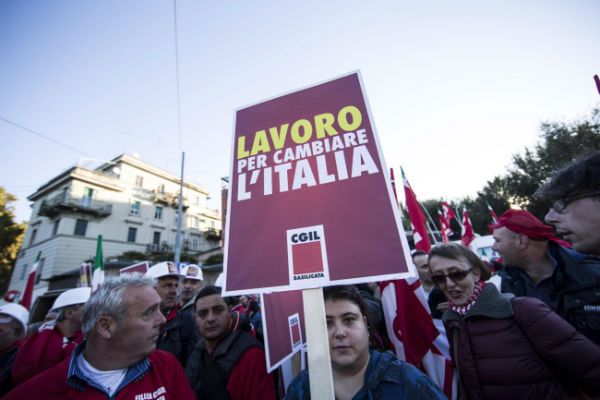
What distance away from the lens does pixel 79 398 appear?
160 cm

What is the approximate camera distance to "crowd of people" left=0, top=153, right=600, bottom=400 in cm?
154

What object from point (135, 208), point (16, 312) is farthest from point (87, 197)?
point (16, 312)

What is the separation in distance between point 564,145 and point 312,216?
25528 millimetres

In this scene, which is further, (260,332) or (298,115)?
(260,332)

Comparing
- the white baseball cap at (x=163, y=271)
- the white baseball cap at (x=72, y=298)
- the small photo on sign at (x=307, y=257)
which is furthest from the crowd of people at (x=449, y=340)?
the white baseball cap at (x=163, y=271)

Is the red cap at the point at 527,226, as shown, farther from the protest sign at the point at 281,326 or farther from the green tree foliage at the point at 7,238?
the green tree foliage at the point at 7,238

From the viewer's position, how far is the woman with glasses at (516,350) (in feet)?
4.99

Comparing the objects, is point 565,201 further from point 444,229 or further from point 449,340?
point 444,229

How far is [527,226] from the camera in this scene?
2.46 meters

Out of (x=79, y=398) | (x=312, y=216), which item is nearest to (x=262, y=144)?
(x=312, y=216)

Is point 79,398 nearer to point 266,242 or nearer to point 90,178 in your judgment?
point 266,242

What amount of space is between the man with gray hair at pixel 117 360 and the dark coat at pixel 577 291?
289 centimetres

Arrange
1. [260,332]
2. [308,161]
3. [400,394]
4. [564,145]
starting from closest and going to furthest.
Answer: [400,394] → [308,161] → [260,332] → [564,145]

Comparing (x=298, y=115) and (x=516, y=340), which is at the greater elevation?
(x=298, y=115)
